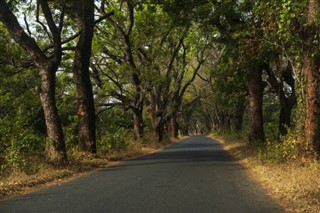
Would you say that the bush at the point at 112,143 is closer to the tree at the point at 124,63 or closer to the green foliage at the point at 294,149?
the tree at the point at 124,63

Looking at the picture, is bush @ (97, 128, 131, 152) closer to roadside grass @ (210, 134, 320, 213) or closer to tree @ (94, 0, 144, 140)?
→ tree @ (94, 0, 144, 140)

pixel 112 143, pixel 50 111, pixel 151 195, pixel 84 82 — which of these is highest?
pixel 84 82

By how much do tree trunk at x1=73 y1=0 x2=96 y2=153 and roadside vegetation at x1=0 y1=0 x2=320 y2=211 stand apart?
0.05 m

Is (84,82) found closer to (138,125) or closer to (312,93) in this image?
(312,93)

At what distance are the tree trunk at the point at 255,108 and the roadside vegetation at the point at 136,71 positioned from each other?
0.21 feet

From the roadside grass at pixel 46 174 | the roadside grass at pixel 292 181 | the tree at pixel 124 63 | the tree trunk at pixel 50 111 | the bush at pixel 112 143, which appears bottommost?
the roadside grass at pixel 292 181

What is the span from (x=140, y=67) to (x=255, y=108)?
1277cm

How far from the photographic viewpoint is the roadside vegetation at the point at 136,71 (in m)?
14.1

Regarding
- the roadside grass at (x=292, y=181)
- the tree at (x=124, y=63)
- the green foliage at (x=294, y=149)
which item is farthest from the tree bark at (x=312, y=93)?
the tree at (x=124, y=63)

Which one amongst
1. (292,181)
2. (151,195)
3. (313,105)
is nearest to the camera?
(151,195)

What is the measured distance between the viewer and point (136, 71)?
3366 cm

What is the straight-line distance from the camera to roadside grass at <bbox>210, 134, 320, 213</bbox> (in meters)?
8.77

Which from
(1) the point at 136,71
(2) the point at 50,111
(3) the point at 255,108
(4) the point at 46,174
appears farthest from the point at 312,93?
(1) the point at 136,71

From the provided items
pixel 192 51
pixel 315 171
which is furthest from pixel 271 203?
pixel 192 51
